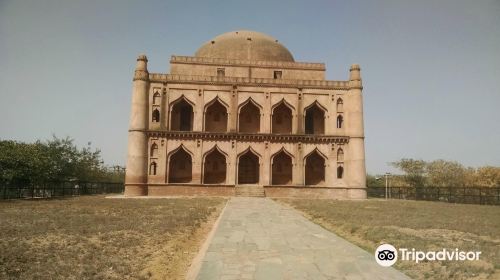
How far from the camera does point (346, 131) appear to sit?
36125 millimetres

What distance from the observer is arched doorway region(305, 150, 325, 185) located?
38.0m

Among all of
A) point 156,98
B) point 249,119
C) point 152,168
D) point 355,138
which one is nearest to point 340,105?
point 355,138

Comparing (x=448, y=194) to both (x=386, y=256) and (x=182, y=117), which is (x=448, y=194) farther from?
(x=386, y=256)

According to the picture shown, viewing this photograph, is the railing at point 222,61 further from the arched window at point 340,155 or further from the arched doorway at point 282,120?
the arched window at point 340,155

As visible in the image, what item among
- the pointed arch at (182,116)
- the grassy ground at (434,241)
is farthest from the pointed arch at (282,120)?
the grassy ground at (434,241)

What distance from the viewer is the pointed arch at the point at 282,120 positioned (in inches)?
1521

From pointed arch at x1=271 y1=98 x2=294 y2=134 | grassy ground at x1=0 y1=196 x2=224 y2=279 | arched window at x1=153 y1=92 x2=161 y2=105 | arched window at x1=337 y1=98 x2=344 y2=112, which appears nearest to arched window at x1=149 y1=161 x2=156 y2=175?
arched window at x1=153 y1=92 x2=161 y2=105

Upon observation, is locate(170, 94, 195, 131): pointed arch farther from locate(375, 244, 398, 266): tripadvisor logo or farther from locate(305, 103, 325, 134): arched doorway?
locate(375, 244, 398, 266): tripadvisor logo

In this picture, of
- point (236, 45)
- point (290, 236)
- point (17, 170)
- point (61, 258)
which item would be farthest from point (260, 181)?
point (61, 258)

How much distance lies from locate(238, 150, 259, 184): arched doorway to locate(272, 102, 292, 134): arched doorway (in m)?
3.58

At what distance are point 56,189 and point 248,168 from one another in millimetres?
17969

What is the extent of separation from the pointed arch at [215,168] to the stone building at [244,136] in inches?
3.8

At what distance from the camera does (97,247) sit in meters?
9.25

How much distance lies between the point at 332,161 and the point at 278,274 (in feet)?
98.3
